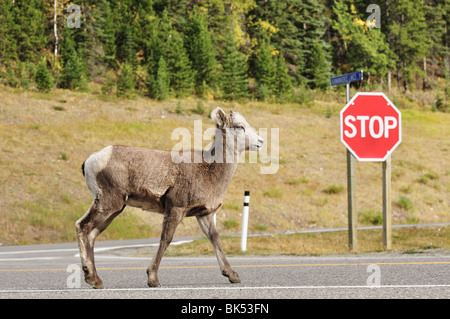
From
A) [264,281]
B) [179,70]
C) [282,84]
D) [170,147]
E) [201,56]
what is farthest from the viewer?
[282,84]

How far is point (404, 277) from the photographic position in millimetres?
7184

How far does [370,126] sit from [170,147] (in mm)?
23573

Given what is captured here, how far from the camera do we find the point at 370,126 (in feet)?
44.5

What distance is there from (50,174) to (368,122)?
18.7 meters

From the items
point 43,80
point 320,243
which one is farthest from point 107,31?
point 320,243

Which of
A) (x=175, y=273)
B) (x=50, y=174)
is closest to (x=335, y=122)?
(x=50, y=174)

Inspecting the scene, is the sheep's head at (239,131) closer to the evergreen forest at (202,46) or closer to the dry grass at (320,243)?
the dry grass at (320,243)

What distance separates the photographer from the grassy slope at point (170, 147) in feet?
79.9

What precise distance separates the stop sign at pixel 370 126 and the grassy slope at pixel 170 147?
11.8m

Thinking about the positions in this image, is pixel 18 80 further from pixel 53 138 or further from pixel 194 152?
pixel 194 152

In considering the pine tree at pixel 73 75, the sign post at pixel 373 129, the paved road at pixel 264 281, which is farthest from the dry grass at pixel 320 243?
the pine tree at pixel 73 75

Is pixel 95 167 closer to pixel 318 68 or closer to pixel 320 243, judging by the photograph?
pixel 320 243

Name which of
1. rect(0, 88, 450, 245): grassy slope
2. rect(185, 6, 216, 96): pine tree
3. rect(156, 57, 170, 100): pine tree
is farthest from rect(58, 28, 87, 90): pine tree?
rect(185, 6, 216, 96): pine tree

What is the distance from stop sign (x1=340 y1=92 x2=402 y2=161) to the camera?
1341cm
